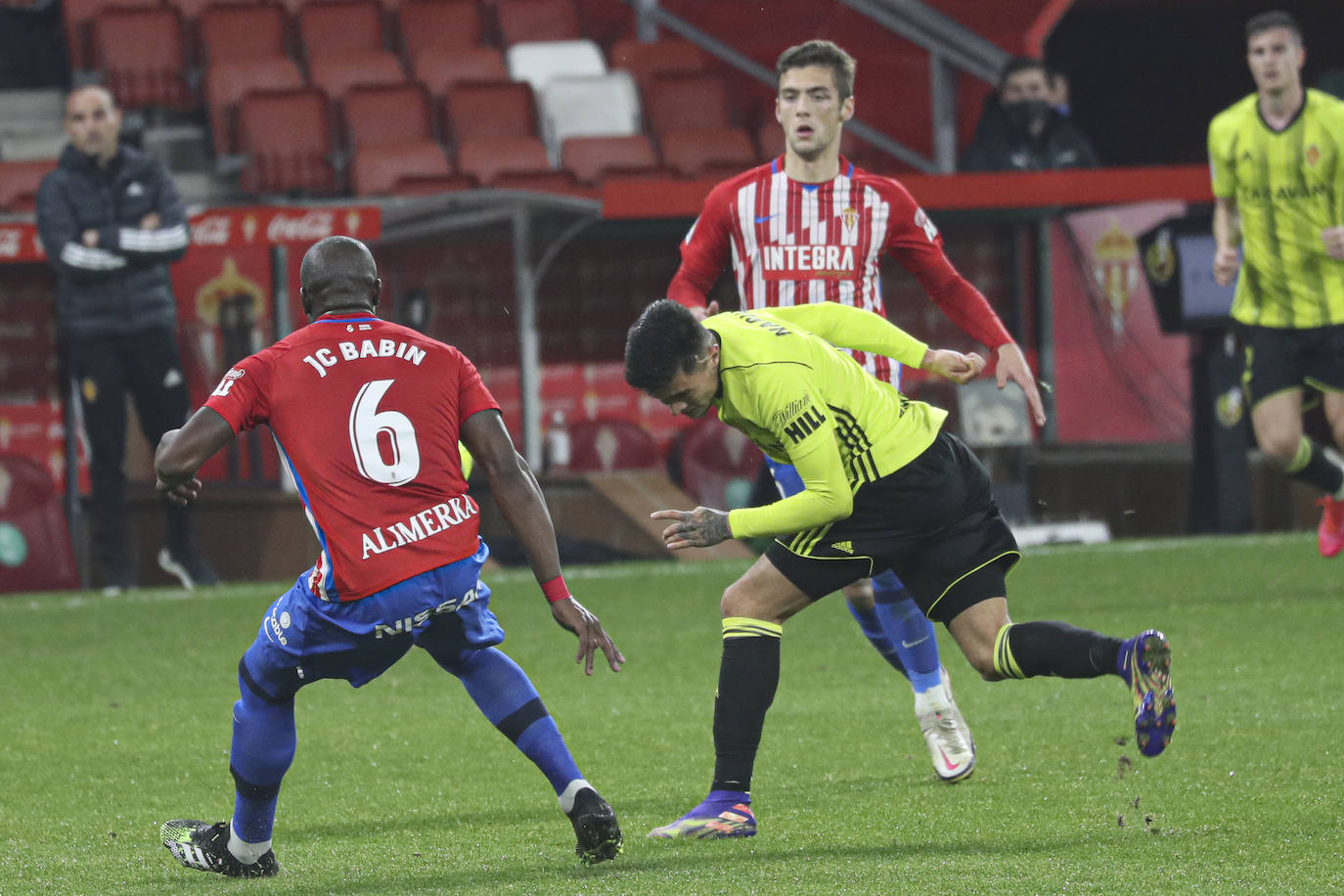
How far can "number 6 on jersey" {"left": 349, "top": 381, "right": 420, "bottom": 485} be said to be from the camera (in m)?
4.47

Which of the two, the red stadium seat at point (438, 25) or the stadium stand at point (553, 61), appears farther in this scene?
the red stadium seat at point (438, 25)

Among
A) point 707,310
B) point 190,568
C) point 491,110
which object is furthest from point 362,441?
point 491,110

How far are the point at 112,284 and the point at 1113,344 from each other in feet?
21.4

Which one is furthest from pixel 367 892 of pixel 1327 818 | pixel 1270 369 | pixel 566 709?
pixel 1270 369

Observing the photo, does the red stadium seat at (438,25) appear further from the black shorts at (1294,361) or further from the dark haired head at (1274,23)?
the black shorts at (1294,361)

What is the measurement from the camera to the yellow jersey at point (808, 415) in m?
4.71

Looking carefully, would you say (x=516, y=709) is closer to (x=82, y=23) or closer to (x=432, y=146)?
(x=432, y=146)

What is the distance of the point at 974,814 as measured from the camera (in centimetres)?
512

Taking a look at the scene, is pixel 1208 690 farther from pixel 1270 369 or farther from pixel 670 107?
pixel 670 107

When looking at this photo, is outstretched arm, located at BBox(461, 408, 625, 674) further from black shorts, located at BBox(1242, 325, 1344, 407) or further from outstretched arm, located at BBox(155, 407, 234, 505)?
black shorts, located at BBox(1242, 325, 1344, 407)

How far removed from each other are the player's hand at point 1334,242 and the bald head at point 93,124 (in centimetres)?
615

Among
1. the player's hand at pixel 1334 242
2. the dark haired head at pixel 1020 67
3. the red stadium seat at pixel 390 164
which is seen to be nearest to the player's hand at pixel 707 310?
the player's hand at pixel 1334 242

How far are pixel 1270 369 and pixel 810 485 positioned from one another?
15.2ft

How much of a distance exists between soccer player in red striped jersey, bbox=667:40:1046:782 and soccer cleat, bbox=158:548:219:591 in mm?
5570
